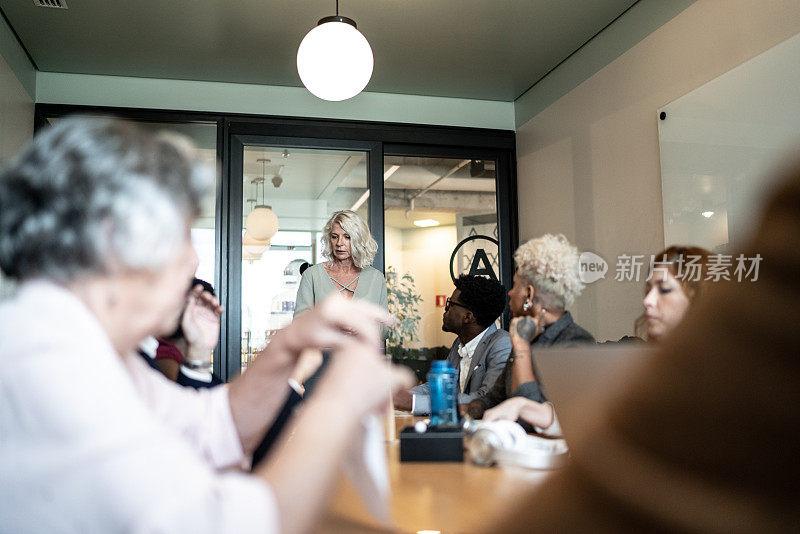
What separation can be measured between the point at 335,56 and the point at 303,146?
173cm

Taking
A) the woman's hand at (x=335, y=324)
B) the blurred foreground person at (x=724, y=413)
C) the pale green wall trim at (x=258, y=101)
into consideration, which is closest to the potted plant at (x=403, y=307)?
the pale green wall trim at (x=258, y=101)

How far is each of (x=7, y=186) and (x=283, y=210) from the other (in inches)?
164

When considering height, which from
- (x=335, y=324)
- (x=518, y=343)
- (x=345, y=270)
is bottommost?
(x=518, y=343)

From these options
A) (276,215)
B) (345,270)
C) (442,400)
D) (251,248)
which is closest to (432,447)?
(442,400)

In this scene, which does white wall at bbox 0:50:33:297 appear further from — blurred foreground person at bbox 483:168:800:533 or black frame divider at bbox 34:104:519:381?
blurred foreground person at bbox 483:168:800:533

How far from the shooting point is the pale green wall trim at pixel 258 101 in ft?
14.5

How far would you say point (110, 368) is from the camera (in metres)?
0.57

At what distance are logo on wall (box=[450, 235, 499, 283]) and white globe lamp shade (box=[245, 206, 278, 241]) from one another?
1383 mm

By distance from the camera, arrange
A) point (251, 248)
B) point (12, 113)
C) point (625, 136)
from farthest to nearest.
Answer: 1. point (251, 248)
2. point (12, 113)
3. point (625, 136)

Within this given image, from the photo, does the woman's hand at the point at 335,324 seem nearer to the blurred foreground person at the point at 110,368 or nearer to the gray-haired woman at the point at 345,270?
the blurred foreground person at the point at 110,368

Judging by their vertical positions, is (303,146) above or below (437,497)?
above

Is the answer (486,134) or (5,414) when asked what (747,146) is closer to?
(486,134)

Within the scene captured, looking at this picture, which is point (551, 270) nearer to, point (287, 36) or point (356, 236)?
point (356, 236)

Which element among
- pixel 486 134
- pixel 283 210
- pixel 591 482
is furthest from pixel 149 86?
pixel 591 482
